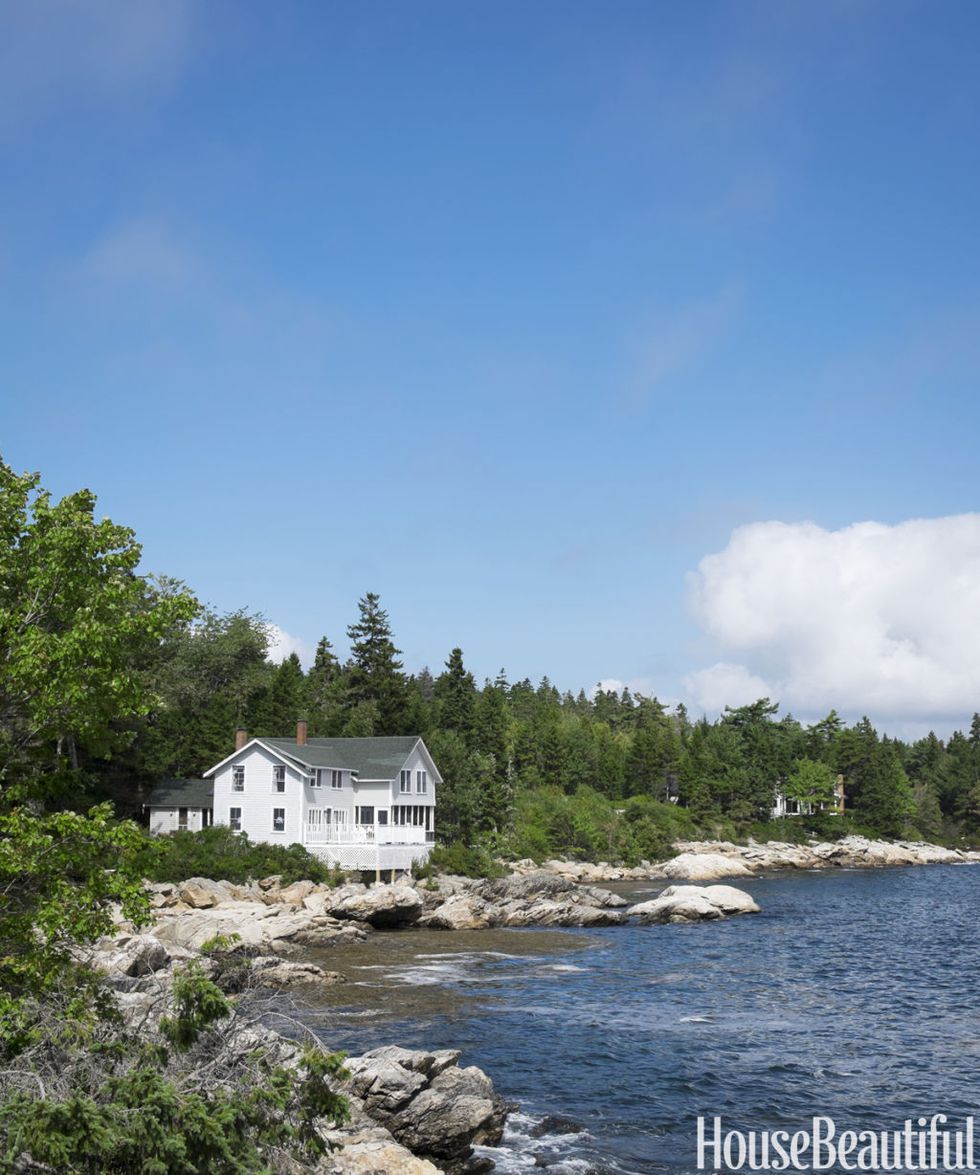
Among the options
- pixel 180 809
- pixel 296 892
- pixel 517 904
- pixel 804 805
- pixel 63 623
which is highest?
pixel 63 623

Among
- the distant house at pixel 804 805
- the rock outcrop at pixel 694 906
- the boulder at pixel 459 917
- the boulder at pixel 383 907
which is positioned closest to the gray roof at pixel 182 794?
the boulder at pixel 383 907

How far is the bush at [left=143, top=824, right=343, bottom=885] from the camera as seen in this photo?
48.2 m

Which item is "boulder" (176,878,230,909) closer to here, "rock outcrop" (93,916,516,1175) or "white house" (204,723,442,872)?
"white house" (204,723,442,872)

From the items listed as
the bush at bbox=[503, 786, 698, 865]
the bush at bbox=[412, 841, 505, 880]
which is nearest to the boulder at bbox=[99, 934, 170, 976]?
the bush at bbox=[412, 841, 505, 880]

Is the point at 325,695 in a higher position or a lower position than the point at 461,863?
higher

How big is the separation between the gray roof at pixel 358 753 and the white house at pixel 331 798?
0.21 ft

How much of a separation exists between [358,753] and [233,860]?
12.7 m

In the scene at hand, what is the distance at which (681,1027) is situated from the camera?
27125mm

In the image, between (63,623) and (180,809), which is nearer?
(63,623)

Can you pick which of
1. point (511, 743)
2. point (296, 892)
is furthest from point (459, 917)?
point (511, 743)

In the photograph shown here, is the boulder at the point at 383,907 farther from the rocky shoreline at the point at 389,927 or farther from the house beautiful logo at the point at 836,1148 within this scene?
the house beautiful logo at the point at 836,1148

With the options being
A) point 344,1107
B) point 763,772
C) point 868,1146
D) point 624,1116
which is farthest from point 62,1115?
point 763,772

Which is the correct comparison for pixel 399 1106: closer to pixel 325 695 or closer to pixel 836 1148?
pixel 836 1148

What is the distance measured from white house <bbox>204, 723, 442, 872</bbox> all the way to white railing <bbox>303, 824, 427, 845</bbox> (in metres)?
0.05
